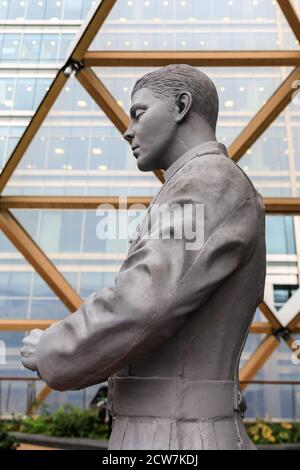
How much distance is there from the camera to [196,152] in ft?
6.49

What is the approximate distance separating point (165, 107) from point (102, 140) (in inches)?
339

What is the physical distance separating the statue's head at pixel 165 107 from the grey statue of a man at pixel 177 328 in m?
0.18

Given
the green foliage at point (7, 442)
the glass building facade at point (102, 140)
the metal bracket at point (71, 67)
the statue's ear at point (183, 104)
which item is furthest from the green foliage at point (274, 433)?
the statue's ear at point (183, 104)

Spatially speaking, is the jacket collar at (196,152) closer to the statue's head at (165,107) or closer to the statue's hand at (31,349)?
the statue's head at (165,107)

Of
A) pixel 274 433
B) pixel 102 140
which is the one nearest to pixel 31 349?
pixel 102 140

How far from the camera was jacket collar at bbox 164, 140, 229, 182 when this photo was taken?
6.45 ft

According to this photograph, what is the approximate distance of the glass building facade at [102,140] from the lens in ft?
29.8

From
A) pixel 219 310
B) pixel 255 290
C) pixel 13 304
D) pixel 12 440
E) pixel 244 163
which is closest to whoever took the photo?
pixel 219 310

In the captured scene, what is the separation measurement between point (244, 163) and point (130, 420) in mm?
9311

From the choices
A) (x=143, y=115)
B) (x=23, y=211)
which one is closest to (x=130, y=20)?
(x=23, y=211)

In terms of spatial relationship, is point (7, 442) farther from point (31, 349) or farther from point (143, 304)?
point (143, 304)

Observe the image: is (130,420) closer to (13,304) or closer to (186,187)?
(186,187)

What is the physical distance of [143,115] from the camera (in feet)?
6.73
